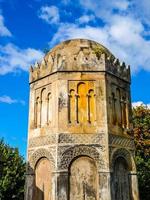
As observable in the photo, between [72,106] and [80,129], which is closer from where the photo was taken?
[80,129]

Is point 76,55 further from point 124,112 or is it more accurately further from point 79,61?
point 124,112

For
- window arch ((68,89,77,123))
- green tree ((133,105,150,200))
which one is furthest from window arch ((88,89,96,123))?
green tree ((133,105,150,200))

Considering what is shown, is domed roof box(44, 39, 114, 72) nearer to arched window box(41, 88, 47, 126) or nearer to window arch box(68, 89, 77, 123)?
window arch box(68, 89, 77, 123)

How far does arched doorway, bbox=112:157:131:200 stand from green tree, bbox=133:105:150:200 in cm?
1122

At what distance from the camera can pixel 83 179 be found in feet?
41.8

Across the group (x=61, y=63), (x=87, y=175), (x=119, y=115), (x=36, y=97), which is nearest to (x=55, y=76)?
(x=61, y=63)

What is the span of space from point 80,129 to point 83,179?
231cm

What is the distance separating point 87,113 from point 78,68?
2343 mm

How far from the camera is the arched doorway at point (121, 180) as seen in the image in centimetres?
1304

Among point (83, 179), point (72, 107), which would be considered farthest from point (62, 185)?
point (72, 107)

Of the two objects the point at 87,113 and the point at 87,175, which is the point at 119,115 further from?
the point at 87,175

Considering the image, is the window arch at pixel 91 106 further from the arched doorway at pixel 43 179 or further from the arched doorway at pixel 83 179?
the arched doorway at pixel 43 179

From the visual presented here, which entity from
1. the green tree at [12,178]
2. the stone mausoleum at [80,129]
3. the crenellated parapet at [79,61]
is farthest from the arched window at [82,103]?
the green tree at [12,178]

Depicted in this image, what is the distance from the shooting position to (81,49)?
15242 millimetres
